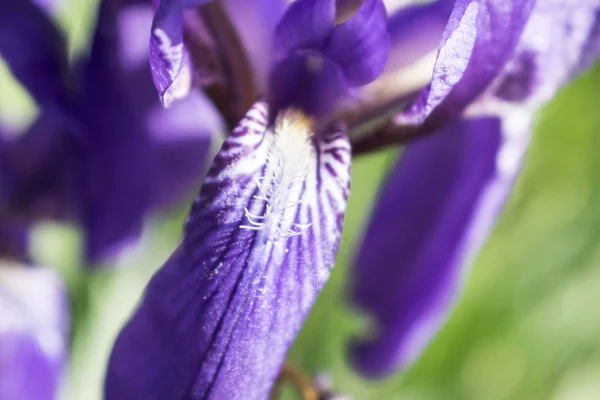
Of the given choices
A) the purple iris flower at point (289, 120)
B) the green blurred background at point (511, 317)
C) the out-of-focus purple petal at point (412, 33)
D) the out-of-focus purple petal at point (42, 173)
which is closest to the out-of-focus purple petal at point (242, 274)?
the purple iris flower at point (289, 120)

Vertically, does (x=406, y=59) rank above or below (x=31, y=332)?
above

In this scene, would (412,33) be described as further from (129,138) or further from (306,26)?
(129,138)

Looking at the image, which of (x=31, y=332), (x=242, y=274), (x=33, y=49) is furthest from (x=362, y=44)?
(x=31, y=332)

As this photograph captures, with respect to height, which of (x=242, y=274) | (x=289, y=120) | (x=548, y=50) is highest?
(x=548, y=50)

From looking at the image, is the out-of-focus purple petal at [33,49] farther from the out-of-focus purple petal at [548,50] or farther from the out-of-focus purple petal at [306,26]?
the out-of-focus purple petal at [548,50]

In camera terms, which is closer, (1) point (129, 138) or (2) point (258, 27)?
(2) point (258, 27)

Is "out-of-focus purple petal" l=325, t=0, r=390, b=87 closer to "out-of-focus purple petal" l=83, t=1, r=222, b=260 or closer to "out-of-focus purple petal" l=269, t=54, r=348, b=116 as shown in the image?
"out-of-focus purple petal" l=269, t=54, r=348, b=116

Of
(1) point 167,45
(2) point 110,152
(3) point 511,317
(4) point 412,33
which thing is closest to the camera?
(1) point 167,45
